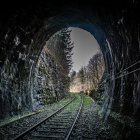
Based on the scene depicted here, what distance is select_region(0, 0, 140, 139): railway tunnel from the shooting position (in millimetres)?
7355

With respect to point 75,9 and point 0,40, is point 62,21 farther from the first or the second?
point 0,40

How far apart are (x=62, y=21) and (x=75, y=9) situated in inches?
118

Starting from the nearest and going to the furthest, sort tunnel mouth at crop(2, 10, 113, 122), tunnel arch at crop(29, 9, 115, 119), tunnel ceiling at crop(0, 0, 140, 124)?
tunnel ceiling at crop(0, 0, 140, 124) → tunnel arch at crop(29, 9, 115, 119) → tunnel mouth at crop(2, 10, 113, 122)

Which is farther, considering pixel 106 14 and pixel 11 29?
pixel 11 29

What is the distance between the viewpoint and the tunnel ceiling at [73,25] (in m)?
7.32

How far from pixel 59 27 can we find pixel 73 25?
0.85 m

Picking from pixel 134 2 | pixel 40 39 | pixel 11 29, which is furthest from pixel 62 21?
pixel 134 2

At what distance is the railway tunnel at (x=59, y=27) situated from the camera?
290 inches

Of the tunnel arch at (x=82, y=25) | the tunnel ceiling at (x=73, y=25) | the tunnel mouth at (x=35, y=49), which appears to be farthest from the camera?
the tunnel mouth at (x=35, y=49)

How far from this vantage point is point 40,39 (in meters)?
14.7

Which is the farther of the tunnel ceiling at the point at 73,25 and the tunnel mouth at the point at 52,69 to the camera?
the tunnel mouth at the point at 52,69

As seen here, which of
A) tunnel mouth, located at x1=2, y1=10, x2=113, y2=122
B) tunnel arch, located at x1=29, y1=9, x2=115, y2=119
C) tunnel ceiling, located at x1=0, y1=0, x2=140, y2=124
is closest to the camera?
tunnel ceiling, located at x1=0, y1=0, x2=140, y2=124

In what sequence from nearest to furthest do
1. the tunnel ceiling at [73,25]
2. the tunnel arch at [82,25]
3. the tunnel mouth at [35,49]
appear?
the tunnel ceiling at [73,25]
the tunnel arch at [82,25]
the tunnel mouth at [35,49]

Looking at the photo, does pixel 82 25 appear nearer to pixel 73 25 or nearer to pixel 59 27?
pixel 73 25
